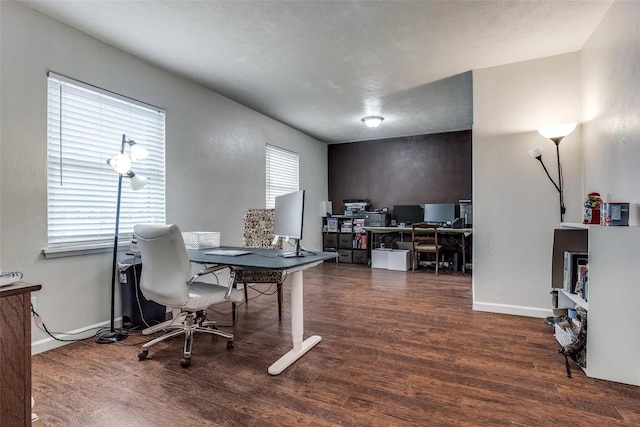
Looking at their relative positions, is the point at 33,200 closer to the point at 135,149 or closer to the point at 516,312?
the point at 135,149

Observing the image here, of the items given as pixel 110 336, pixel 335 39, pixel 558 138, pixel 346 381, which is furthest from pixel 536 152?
pixel 110 336

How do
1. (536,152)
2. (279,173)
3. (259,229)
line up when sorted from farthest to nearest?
(279,173) < (259,229) < (536,152)

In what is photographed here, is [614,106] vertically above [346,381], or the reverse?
[614,106]

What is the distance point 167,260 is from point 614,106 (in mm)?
3308

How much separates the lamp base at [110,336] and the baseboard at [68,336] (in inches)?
3.3

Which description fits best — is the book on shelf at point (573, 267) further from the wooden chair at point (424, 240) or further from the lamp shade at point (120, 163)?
the lamp shade at point (120, 163)

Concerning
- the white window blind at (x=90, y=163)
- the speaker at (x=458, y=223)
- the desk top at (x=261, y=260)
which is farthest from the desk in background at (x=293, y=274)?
the speaker at (x=458, y=223)

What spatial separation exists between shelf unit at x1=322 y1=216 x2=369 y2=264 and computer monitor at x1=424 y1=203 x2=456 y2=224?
1247 millimetres

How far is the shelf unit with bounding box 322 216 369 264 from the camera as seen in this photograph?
6402 millimetres

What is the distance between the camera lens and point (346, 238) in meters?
6.52

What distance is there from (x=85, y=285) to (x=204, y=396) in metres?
1.62

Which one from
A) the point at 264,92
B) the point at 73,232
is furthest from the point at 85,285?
the point at 264,92

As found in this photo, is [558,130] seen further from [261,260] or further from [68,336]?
[68,336]

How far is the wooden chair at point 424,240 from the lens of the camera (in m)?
5.39
